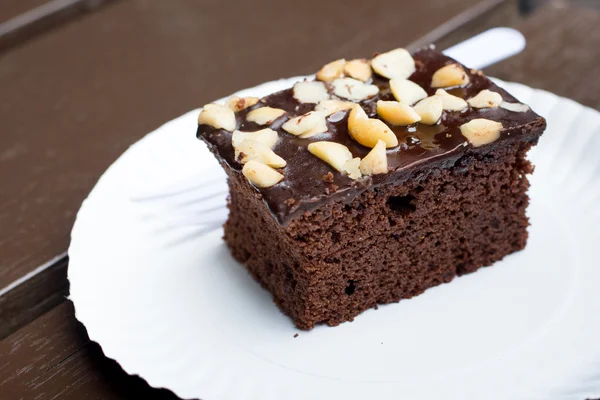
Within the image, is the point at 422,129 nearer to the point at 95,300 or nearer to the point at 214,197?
the point at 214,197

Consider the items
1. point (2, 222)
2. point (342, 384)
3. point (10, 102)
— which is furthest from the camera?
point (10, 102)

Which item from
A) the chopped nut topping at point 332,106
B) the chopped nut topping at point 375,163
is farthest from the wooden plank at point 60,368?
the chopped nut topping at point 332,106

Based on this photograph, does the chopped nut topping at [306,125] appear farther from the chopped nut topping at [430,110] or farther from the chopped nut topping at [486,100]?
the chopped nut topping at [486,100]

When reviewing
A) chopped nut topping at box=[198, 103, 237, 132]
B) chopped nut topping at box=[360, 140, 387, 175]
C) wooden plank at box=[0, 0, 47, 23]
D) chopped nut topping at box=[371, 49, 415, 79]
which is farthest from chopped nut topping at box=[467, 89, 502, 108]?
wooden plank at box=[0, 0, 47, 23]

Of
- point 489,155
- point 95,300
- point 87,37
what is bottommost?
point 87,37

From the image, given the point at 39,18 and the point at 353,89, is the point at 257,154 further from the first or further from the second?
the point at 39,18

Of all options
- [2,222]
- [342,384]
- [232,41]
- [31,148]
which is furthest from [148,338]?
[232,41]
